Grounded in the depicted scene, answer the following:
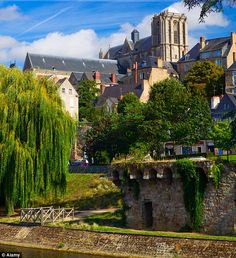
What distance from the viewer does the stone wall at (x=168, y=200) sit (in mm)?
25422

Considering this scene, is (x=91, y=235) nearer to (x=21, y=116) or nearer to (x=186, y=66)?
(x=21, y=116)

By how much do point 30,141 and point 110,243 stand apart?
1189cm

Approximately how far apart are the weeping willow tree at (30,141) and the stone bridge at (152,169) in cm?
611

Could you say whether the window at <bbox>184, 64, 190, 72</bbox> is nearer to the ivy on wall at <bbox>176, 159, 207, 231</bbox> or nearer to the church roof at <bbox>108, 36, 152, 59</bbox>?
the church roof at <bbox>108, 36, 152, 59</bbox>

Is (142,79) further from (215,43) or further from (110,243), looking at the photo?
(110,243)

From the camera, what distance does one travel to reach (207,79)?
84.5 meters

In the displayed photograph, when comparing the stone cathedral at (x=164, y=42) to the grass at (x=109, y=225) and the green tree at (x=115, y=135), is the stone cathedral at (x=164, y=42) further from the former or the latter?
the grass at (x=109, y=225)

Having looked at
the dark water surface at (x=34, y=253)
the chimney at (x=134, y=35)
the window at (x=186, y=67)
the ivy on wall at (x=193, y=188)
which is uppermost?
the chimney at (x=134, y=35)

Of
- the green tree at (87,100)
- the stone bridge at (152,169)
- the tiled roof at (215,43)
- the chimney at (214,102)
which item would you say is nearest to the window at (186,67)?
the tiled roof at (215,43)

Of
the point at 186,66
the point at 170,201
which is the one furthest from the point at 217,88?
the point at 170,201

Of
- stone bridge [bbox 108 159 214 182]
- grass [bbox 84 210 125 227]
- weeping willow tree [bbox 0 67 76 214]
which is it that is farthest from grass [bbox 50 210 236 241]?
weeping willow tree [bbox 0 67 76 214]

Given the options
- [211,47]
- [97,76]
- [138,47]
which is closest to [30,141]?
[211,47]

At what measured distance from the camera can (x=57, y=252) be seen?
26.3m

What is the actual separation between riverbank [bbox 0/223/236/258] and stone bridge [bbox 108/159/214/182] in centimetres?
418
